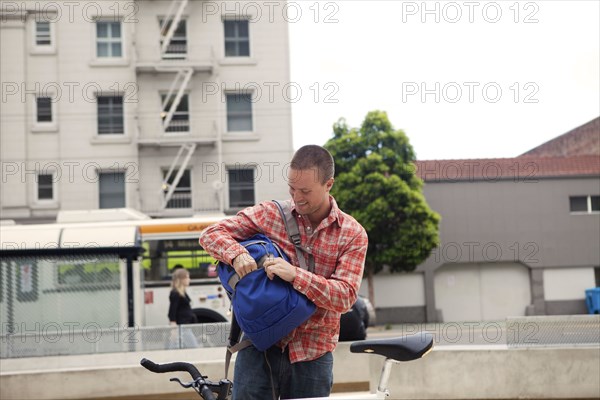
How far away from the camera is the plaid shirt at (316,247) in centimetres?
329

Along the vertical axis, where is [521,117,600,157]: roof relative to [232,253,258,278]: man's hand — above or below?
above

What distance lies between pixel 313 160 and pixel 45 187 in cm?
2821

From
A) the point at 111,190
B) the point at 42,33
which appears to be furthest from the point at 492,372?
the point at 42,33

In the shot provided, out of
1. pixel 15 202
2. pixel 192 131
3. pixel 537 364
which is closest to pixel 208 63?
pixel 192 131

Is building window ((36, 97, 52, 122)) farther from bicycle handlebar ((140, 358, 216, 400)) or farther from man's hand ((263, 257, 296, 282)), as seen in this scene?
man's hand ((263, 257, 296, 282))

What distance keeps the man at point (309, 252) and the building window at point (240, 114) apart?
90.6 ft

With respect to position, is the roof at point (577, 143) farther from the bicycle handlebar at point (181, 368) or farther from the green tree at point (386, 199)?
the bicycle handlebar at point (181, 368)

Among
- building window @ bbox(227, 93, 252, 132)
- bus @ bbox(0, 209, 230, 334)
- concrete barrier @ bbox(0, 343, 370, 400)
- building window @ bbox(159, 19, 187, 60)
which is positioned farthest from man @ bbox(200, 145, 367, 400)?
building window @ bbox(159, 19, 187, 60)

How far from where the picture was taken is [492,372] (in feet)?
29.6

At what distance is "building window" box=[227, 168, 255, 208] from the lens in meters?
30.4

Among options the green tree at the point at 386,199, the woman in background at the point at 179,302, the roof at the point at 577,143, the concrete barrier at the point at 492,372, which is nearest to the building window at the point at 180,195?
the green tree at the point at 386,199

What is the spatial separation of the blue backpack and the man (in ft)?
0.34

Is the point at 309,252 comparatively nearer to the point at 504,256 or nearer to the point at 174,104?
the point at 174,104

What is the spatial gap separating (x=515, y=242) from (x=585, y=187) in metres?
4.33
